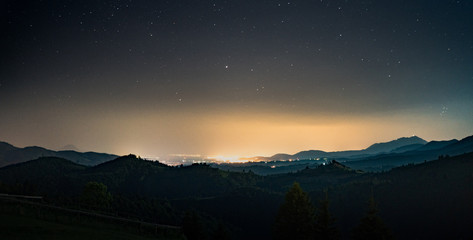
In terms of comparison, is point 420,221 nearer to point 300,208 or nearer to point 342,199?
point 342,199

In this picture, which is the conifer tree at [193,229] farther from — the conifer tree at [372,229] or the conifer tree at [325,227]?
the conifer tree at [372,229]

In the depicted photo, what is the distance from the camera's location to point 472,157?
177625 mm

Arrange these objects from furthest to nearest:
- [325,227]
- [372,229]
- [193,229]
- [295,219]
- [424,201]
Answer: [424,201]
[193,229]
[295,219]
[325,227]
[372,229]

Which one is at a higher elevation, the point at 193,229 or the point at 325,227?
the point at 325,227

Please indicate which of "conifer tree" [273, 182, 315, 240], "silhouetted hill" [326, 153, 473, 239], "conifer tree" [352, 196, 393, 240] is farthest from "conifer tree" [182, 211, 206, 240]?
"silhouetted hill" [326, 153, 473, 239]

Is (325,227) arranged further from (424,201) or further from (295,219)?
(424,201)

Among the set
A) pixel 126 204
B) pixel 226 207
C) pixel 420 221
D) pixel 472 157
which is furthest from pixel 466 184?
pixel 126 204

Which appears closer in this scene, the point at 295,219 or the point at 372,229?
the point at 372,229

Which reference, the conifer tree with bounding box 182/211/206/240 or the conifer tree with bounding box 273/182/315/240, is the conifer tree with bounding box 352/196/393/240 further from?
the conifer tree with bounding box 182/211/206/240

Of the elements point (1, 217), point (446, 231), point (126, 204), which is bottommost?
point (446, 231)

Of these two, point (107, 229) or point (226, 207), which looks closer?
point (107, 229)

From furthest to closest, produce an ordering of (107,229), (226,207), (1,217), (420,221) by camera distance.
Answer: (226,207) < (420,221) < (107,229) < (1,217)

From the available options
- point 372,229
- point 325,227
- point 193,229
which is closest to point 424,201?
point 325,227

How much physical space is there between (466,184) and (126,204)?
154781mm
